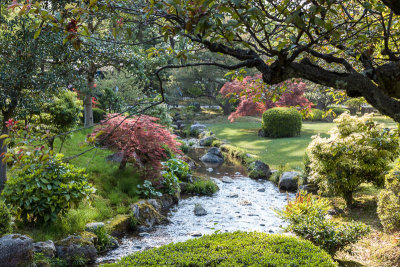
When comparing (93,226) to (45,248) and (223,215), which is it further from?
(223,215)

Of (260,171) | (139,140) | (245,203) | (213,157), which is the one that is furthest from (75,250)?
(213,157)

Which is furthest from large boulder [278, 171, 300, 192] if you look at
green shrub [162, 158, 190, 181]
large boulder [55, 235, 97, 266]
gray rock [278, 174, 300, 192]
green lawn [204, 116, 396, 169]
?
large boulder [55, 235, 97, 266]

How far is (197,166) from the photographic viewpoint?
1323 cm

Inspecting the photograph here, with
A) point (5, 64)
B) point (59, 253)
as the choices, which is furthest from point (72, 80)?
point (59, 253)

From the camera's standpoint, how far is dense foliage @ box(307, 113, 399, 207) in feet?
22.9

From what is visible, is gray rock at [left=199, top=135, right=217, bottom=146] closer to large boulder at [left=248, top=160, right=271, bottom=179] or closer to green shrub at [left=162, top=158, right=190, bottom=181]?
large boulder at [left=248, top=160, right=271, bottom=179]

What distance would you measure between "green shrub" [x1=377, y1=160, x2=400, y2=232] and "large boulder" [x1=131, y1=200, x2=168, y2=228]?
14.9ft

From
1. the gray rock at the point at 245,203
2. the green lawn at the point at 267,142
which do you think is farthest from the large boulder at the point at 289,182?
the gray rock at the point at 245,203

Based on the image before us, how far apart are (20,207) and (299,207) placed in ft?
16.2

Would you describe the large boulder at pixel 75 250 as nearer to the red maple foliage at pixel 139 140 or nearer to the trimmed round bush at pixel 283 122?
the red maple foliage at pixel 139 140

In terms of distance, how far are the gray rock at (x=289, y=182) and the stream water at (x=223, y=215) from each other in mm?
276

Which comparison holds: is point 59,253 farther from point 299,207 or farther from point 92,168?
point 299,207

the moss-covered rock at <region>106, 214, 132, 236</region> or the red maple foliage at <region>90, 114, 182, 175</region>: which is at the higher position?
the red maple foliage at <region>90, 114, 182, 175</region>

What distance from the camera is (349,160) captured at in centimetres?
720
